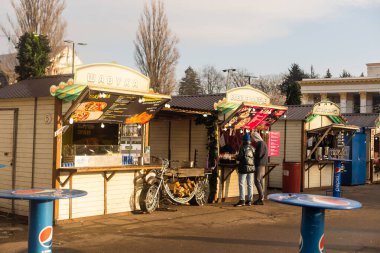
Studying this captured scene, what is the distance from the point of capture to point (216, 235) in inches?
374

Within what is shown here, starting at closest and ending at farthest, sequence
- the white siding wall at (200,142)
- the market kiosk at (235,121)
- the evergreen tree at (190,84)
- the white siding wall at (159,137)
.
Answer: the market kiosk at (235,121), the white siding wall at (200,142), the white siding wall at (159,137), the evergreen tree at (190,84)

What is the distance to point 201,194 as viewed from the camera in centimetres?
1328

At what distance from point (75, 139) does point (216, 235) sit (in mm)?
3951

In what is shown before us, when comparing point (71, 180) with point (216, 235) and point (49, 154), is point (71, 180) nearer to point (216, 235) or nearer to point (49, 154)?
point (49, 154)

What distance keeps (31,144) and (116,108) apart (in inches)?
74.6

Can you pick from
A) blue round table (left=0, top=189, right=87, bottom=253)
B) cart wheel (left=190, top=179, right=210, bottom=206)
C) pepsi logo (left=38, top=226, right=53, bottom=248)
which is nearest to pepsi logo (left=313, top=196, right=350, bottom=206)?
blue round table (left=0, top=189, right=87, bottom=253)

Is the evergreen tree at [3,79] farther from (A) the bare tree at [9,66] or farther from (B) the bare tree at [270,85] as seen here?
(B) the bare tree at [270,85]

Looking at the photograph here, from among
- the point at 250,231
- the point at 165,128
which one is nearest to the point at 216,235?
the point at 250,231

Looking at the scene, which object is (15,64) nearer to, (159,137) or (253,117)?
(159,137)

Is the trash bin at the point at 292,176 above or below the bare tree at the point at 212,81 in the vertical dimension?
below

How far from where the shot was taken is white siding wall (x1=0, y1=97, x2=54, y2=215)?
10086mm

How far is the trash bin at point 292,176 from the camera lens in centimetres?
1689

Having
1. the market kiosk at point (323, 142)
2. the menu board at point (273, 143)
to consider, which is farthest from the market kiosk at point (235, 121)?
the market kiosk at point (323, 142)

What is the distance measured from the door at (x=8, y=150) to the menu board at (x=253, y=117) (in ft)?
17.7
